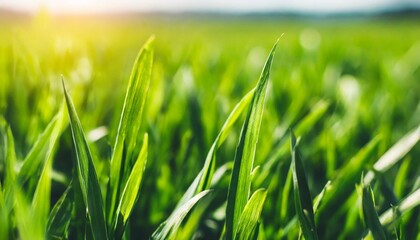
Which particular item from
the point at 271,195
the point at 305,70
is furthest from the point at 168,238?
the point at 305,70

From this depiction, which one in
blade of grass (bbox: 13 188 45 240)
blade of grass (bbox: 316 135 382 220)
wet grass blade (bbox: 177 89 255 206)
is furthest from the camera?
blade of grass (bbox: 316 135 382 220)

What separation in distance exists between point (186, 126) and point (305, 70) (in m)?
Answer: 0.46

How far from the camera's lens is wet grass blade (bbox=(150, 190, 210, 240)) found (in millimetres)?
330

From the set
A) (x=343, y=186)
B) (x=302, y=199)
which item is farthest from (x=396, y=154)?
(x=302, y=199)

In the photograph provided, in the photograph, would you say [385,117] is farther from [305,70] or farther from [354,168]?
[354,168]

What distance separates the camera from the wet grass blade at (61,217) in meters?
0.39

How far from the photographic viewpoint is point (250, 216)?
0.34m

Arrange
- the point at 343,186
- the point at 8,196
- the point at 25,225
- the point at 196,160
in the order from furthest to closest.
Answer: the point at 196,160
the point at 343,186
the point at 8,196
the point at 25,225

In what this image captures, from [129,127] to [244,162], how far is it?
0.09m

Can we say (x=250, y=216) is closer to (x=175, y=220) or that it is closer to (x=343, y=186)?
(x=175, y=220)

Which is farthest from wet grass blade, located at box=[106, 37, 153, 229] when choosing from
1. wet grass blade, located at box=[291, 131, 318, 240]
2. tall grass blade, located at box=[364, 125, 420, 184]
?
tall grass blade, located at box=[364, 125, 420, 184]

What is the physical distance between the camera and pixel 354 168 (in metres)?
0.50

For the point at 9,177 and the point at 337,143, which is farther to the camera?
the point at 337,143

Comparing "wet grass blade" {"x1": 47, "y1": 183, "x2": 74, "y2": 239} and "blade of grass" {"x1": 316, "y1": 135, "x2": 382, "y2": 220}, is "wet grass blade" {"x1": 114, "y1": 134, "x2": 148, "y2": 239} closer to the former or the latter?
"wet grass blade" {"x1": 47, "y1": 183, "x2": 74, "y2": 239}
